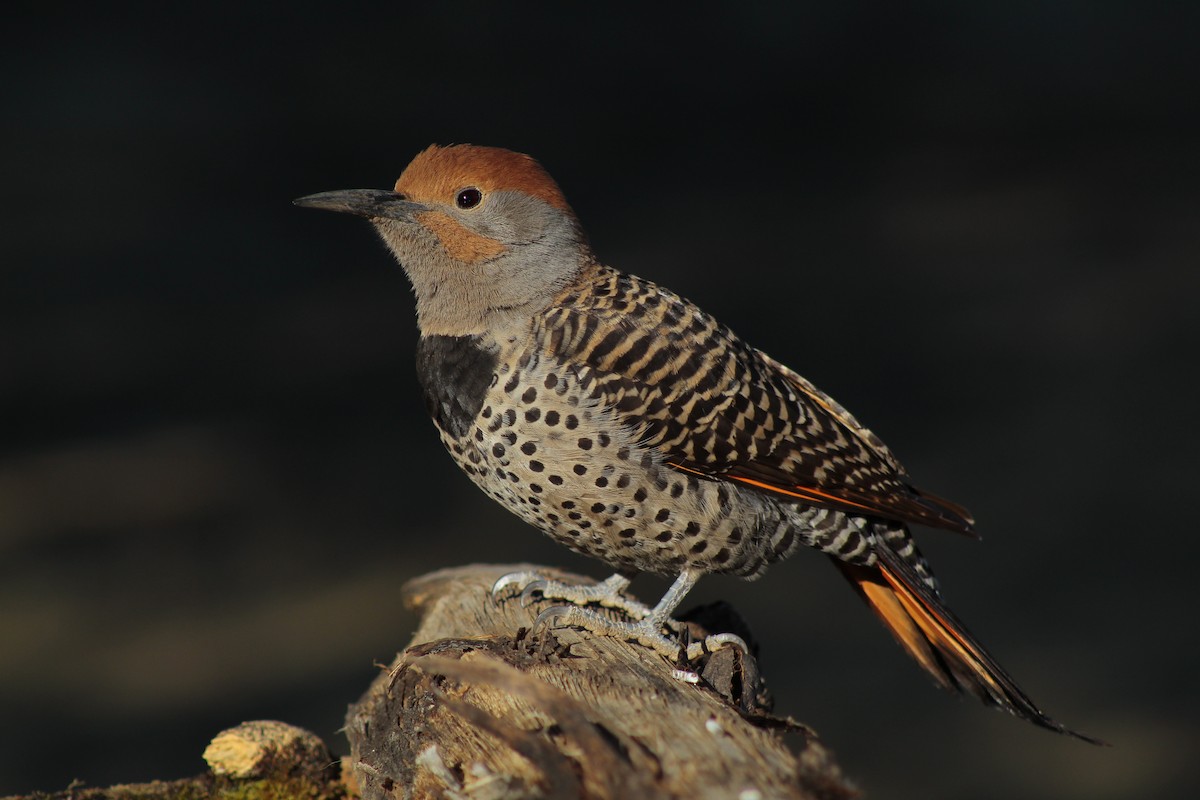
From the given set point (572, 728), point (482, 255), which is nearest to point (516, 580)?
point (482, 255)

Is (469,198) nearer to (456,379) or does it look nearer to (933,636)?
(456,379)

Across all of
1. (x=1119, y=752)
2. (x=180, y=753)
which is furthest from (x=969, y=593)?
(x=180, y=753)

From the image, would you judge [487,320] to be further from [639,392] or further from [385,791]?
[385,791]

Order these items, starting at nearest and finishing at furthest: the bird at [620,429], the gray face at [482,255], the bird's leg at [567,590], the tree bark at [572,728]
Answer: the tree bark at [572,728]
the bird at [620,429]
the gray face at [482,255]
the bird's leg at [567,590]

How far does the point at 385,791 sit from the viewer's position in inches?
94.0

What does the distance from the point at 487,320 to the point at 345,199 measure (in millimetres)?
545

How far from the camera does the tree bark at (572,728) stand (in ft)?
6.13

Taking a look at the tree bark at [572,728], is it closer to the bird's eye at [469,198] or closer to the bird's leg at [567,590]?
the bird's leg at [567,590]

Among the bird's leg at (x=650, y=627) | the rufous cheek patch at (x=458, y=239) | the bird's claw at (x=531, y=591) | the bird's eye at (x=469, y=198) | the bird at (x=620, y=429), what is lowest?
the bird's claw at (x=531, y=591)

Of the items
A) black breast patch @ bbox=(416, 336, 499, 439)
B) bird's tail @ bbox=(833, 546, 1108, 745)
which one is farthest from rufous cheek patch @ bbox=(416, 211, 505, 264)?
bird's tail @ bbox=(833, 546, 1108, 745)

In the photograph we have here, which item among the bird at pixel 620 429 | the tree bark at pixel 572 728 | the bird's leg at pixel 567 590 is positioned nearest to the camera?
the tree bark at pixel 572 728

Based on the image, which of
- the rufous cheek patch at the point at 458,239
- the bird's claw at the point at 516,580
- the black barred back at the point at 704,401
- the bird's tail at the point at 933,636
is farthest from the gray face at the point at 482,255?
the bird's tail at the point at 933,636

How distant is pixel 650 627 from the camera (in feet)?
9.70

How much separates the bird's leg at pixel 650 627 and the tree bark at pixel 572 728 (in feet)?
0.13
